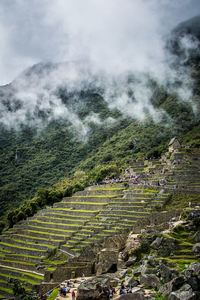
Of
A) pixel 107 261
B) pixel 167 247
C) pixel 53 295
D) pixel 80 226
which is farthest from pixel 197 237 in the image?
pixel 80 226

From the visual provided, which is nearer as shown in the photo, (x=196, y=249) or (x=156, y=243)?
→ (x=196, y=249)

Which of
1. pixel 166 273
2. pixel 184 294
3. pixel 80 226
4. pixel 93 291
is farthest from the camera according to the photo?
pixel 80 226

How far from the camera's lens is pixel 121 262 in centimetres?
2197

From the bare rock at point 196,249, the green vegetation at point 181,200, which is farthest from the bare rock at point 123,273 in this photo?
the green vegetation at point 181,200

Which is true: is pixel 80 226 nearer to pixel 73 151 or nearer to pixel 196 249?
pixel 196 249

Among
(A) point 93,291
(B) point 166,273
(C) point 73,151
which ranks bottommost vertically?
(A) point 93,291

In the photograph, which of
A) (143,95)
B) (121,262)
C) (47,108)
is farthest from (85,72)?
(121,262)

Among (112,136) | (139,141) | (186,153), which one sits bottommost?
(186,153)

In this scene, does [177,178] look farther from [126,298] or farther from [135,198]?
[126,298]

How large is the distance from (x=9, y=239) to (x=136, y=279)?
92.8 feet

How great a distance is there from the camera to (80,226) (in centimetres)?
3344

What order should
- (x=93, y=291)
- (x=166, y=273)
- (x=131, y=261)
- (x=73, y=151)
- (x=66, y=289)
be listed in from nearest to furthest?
(x=93, y=291) → (x=166, y=273) → (x=66, y=289) → (x=131, y=261) → (x=73, y=151)

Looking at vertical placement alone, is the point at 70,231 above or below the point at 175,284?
above

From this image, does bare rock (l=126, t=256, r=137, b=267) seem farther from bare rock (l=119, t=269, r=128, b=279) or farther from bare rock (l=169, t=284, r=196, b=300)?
bare rock (l=169, t=284, r=196, b=300)
